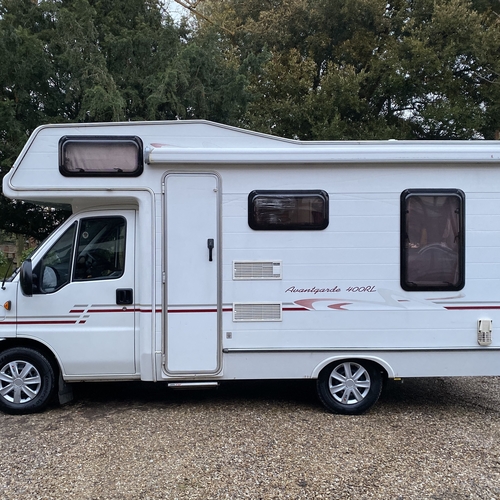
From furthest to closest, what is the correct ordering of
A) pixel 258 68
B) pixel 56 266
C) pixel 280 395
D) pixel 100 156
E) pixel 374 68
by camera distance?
1. pixel 374 68
2. pixel 258 68
3. pixel 280 395
4. pixel 56 266
5. pixel 100 156

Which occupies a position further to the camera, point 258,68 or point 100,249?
point 258,68

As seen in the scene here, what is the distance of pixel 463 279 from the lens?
201 inches

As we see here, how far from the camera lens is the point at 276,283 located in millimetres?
5113

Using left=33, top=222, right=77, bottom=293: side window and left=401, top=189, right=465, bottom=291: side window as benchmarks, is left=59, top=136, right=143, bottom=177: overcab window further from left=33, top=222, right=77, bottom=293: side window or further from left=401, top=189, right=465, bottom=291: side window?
left=401, top=189, right=465, bottom=291: side window

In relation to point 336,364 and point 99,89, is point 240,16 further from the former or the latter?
point 336,364

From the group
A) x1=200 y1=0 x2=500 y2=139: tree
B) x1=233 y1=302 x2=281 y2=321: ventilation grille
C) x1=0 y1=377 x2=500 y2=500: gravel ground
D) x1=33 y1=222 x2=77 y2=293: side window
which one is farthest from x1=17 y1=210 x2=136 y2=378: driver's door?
x1=200 y1=0 x2=500 y2=139: tree

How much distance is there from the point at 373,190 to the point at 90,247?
9.67 feet

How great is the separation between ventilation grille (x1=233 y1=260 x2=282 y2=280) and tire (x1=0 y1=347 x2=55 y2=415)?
7.01ft

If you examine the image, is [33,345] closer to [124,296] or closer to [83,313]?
[83,313]

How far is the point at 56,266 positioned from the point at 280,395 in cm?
288

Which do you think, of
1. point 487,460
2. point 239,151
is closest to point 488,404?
point 487,460

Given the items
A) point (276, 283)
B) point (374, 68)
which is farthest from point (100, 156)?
point (374, 68)

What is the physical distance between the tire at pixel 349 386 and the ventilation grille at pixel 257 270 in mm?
1138

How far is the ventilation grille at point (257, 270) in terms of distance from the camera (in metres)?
5.11
